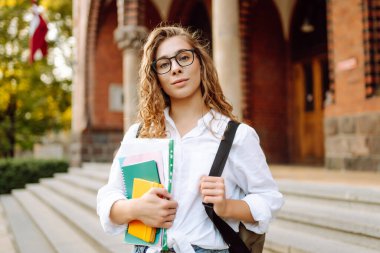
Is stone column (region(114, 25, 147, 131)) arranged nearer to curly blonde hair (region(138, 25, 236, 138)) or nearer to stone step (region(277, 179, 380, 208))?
stone step (region(277, 179, 380, 208))

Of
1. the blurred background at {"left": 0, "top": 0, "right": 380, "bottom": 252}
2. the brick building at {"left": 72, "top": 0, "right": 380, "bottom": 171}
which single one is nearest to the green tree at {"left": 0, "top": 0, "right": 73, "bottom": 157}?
the blurred background at {"left": 0, "top": 0, "right": 380, "bottom": 252}

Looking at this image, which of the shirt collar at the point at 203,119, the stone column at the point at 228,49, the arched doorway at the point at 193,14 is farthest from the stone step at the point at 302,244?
Result: the arched doorway at the point at 193,14

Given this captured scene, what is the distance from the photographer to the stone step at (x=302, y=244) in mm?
2688

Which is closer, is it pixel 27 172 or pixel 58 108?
pixel 27 172

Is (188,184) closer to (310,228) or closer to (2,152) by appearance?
(310,228)

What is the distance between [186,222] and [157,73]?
0.52m

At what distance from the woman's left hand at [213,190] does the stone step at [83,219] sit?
2.39 m

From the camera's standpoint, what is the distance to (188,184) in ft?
4.30

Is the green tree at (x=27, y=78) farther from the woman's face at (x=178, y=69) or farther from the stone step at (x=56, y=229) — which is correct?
the woman's face at (x=178, y=69)

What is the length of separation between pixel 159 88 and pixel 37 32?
982 cm

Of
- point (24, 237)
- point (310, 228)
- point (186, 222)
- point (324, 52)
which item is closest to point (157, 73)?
point (186, 222)

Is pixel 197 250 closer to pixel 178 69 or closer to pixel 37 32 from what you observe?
pixel 178 69

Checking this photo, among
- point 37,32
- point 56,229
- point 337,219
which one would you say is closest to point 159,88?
point 337,219

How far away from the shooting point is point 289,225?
339cm
